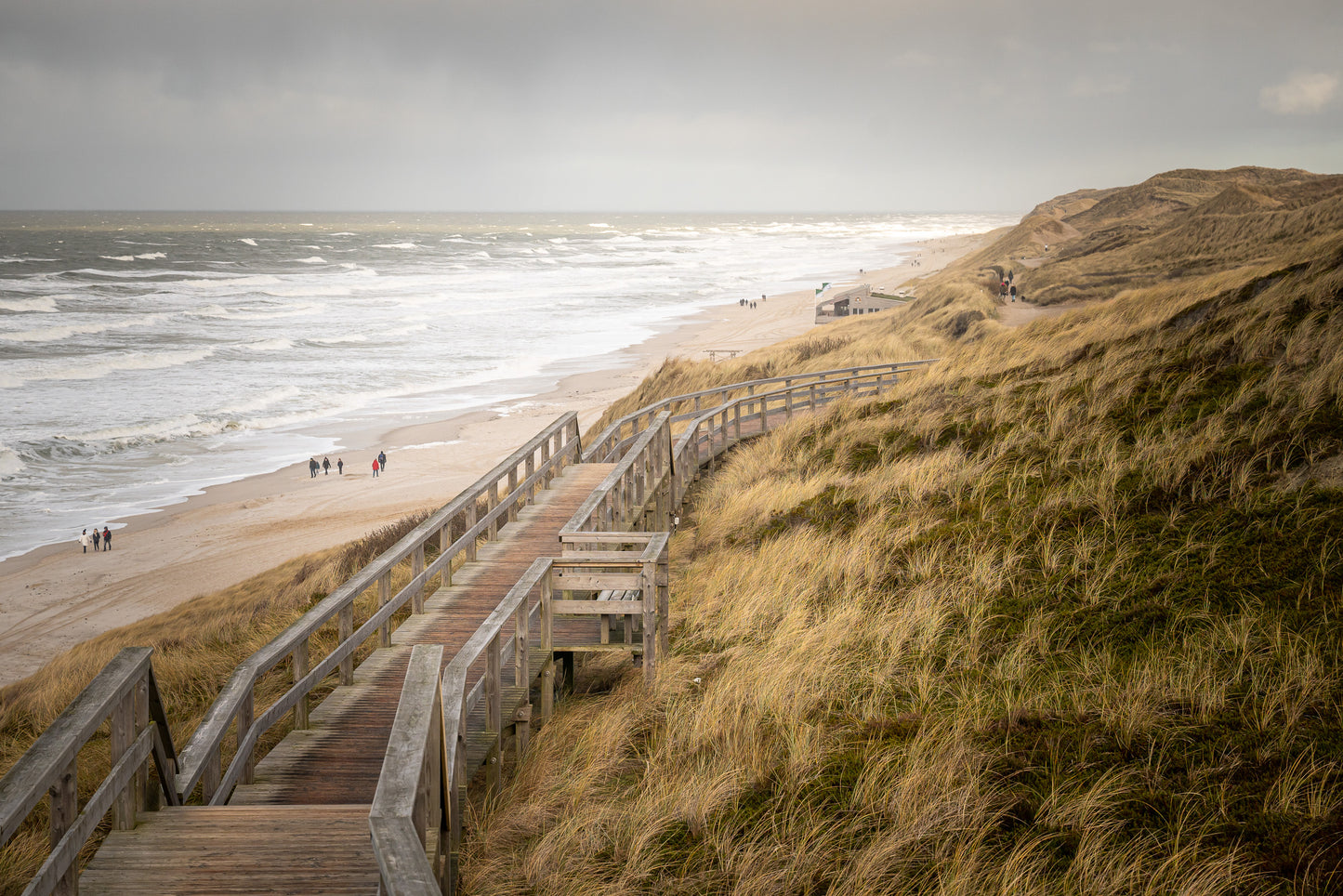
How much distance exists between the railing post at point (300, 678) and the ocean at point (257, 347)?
21.3 meters

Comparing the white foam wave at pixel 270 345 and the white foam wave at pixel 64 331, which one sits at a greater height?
the white foam wave at pixel 64 331

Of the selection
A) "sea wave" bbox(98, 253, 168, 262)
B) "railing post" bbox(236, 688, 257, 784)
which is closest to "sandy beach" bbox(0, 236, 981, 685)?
"railing post" bbox(236, 688, 257, 784)

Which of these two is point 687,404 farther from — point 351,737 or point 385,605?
point 351,737

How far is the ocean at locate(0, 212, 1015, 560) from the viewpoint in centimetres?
3053

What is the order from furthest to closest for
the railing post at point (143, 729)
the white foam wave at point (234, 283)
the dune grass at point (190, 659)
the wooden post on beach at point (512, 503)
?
the white foam wave at point (234, 283)
the wooden post on beach at point (512, 503)
the dune grass at point (190, 659)
the railing post at point (143, 729)

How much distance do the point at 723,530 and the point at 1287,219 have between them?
3490cm

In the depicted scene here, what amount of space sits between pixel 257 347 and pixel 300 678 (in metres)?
49.6

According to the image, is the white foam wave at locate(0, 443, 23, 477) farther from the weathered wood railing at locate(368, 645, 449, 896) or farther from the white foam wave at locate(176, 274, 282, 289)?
the white foam wave at locate(176, 274, 282, 289)

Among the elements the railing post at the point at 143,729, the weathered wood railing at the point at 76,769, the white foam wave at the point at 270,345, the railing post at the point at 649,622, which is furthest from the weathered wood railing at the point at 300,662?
the white foam wave at the point at 270,345

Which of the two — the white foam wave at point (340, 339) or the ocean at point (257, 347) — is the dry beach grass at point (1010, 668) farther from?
the white foam wave at point (340, 339)

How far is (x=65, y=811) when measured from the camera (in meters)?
3.73

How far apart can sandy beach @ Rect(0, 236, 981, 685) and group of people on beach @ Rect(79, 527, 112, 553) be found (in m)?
0.16

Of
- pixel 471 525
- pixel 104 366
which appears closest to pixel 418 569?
pixel 471 525

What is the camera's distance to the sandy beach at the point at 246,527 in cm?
2012
